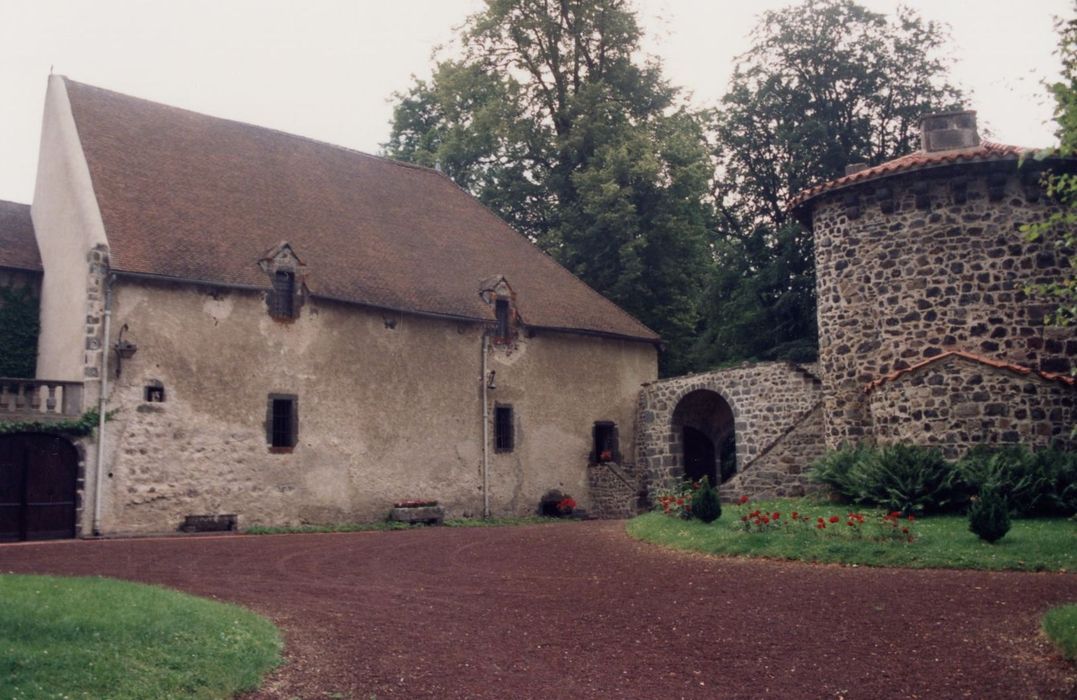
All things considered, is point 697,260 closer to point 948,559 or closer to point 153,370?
point 153,370

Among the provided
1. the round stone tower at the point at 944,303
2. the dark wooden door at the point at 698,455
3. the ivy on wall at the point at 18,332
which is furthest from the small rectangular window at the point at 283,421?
the dark wooden door at the point at 698,455

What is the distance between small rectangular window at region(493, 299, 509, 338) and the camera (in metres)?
25.3

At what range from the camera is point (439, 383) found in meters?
23.8

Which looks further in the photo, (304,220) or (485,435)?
(485,435)

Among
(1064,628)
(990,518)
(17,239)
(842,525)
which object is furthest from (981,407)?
(17,239)

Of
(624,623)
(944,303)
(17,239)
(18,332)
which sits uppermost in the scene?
(17,239)

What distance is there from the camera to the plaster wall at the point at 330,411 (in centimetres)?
1919

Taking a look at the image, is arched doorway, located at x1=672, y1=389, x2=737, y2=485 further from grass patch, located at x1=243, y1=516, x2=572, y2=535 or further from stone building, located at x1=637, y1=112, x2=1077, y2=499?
stone building, located at x1=637, y1=112, x2=1077, y2=499

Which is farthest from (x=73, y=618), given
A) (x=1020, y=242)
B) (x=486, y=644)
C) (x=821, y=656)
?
(x=1020, y=242)

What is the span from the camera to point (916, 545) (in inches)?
493

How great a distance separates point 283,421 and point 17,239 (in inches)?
309

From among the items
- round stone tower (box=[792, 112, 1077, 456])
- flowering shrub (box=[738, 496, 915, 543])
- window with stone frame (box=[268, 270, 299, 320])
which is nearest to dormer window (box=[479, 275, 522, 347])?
window with stone frame (box=[268, 270, 299, 320])

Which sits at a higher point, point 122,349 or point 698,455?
point 122,349

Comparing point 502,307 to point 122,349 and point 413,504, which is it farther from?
point 122,349
